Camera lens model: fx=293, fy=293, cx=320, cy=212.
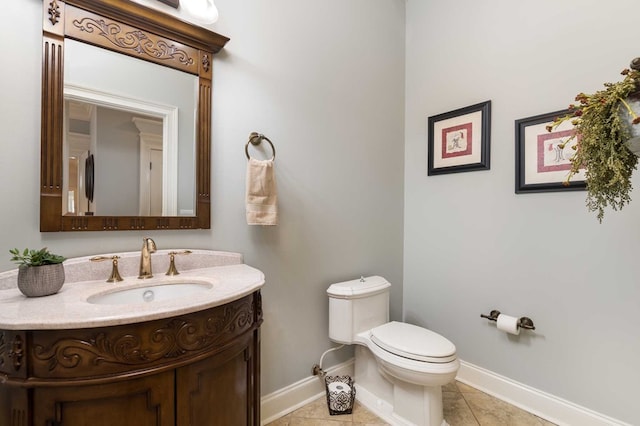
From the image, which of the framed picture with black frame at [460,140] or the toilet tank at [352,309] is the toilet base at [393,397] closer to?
the toilet tank at [352,309]

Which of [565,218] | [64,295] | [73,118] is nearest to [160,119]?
[73,118]

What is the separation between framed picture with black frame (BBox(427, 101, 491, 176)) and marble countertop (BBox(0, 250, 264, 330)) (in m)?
1.60

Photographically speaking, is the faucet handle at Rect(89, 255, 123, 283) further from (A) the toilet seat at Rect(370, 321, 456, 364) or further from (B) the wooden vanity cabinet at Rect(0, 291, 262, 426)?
(A) the toilet seat at Rect(370, 321, 456, 364)

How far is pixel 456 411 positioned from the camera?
67.2 inches

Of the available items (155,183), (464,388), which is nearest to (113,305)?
(155,183)

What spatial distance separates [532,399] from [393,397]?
81 cm

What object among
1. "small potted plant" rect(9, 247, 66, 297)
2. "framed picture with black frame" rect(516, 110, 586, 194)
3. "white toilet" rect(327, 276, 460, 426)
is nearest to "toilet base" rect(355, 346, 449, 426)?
"white toilet" rect(327, 276, 460, 426)

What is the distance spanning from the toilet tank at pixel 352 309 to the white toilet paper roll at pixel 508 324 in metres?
0.70

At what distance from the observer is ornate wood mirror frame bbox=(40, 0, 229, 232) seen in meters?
1.08

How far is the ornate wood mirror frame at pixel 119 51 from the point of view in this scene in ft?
3.55

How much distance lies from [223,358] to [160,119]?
1.06 metres

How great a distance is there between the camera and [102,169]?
120 centimetres

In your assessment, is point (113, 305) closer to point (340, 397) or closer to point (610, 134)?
point (340, 397)

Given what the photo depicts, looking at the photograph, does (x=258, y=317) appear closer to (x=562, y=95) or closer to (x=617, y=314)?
(x=617, y=314)
